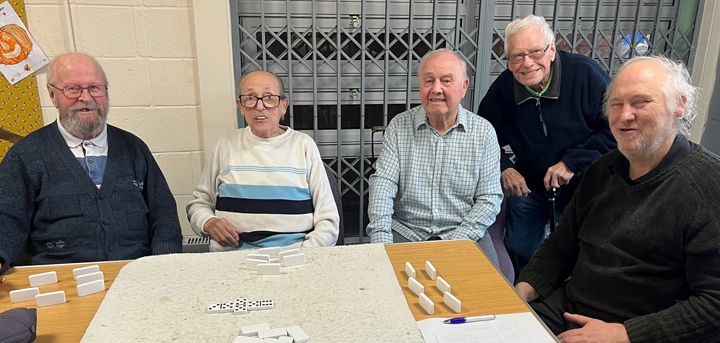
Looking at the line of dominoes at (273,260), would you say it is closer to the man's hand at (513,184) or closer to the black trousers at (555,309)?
the black trousers at (555,309)

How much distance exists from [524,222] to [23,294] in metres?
2.06

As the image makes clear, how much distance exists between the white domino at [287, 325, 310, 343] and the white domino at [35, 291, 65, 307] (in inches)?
23.7

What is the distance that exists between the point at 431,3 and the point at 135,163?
2.00m

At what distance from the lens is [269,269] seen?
1.29 meters

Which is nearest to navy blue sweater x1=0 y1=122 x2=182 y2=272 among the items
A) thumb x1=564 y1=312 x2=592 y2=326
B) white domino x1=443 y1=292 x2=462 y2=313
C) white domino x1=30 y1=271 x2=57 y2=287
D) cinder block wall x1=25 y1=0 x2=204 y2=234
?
white domino x1=30 y1=271 x2=57 y2=287

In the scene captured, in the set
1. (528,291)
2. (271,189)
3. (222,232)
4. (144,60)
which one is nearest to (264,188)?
(271,189)

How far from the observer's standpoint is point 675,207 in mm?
1238

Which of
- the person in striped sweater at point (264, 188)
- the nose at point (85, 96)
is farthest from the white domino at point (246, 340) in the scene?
the nose at point (85, 96)

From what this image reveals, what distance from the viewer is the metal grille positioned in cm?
277

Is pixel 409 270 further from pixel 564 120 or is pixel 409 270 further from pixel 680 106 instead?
pixel 564 120

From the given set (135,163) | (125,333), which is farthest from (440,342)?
(135,163)

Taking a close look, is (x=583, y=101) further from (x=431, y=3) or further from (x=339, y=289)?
(x=339, y=289)

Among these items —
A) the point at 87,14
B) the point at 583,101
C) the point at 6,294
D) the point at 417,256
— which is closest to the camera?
the point at 6,294

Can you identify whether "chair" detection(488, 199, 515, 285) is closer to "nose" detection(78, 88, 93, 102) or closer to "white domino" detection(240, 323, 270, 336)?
"white domino" detection(240, 323, 270, 336)
